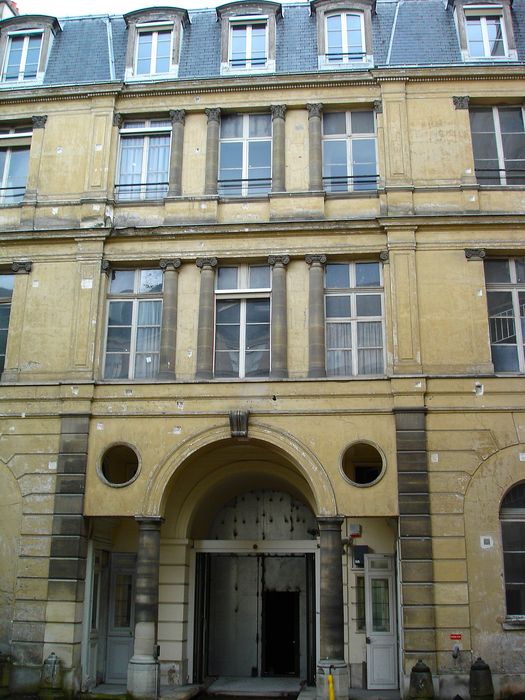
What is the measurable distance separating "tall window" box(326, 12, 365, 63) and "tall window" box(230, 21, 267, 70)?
1.56 m

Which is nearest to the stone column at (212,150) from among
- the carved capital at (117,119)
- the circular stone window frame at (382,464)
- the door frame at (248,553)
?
the carved capital at (117,119)

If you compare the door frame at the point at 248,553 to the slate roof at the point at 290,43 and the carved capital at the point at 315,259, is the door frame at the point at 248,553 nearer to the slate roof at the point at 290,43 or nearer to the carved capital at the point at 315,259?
the carved capital at the point at 315,259

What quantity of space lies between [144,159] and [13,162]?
321cm

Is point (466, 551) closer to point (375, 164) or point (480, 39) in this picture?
point (375, 164)

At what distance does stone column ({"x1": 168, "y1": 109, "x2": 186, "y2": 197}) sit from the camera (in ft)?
56.2

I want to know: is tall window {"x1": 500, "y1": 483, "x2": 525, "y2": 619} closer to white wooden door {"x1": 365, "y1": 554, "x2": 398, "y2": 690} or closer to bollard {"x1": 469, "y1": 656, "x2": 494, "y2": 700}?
bollard {"x1": 469, "y1": 656, "x2": 494, "y2": 700}

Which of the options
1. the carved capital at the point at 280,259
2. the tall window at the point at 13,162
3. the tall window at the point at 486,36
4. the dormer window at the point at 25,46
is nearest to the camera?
the carved capital at the point at 280,259

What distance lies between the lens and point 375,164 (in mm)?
17094

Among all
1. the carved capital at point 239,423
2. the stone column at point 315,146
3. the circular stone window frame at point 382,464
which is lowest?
the circular stone window frame at point 382,464

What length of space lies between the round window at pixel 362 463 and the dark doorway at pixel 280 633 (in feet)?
11.1

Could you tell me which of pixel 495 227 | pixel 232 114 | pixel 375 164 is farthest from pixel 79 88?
pixel 495 227

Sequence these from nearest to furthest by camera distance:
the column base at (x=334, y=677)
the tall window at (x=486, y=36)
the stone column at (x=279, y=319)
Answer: the column base at (x=334, y=677)
the stone column at (x=279, y=319)
the tall window at (x=486, y=36)

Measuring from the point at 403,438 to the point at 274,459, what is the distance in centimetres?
306

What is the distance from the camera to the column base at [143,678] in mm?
13930
